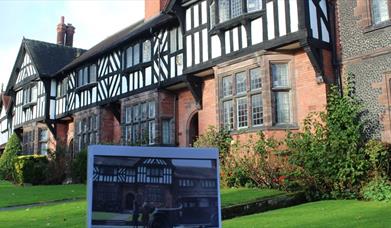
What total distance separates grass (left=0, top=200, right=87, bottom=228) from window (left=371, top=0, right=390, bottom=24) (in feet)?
31.4

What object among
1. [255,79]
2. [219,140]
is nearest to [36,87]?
[219,140]

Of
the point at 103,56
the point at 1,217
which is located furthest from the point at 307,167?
the point at 103,56

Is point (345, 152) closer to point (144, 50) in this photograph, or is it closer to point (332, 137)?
point (332, 137)

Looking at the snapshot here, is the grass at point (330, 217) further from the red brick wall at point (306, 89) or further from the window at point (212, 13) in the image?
the window at point (212, 13)

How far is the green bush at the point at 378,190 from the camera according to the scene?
1072cm

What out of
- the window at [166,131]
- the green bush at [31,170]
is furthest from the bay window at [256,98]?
the green bush at [31,170]

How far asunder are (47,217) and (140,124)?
36.2 ft

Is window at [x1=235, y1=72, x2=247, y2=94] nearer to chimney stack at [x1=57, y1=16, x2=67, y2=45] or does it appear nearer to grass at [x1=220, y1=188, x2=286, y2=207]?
grass at [x1=220, y1=188, x2=286, y2=207]

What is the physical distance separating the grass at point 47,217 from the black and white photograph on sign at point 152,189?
4.65 meters

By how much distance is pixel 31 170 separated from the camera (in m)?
23.2

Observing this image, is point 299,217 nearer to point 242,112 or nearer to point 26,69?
point 242,112

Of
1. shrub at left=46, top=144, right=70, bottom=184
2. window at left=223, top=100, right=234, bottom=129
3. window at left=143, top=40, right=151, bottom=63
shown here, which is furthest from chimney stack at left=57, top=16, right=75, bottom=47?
window at left=223, top=100, right=234, bottom=129

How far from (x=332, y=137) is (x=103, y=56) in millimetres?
15083

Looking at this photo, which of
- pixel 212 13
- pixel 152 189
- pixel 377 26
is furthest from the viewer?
pixel 212 13
